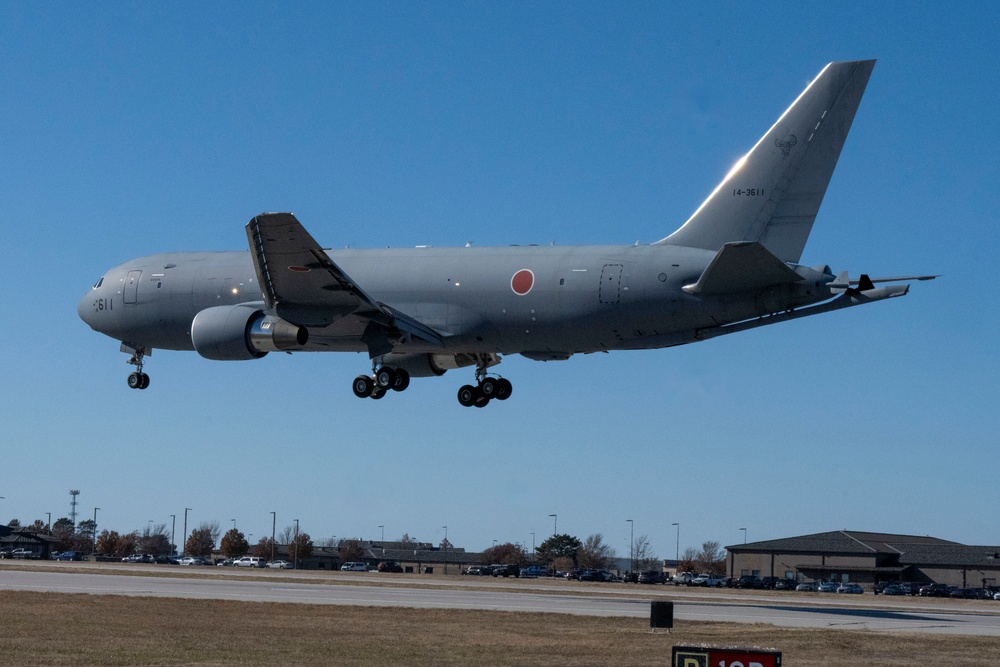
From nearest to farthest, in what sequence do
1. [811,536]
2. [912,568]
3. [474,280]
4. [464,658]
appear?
[464,658] → [474,280] → [912,568] → [811,536]

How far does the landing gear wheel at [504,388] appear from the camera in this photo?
168 ft

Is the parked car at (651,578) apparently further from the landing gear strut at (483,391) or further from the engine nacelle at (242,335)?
the engine nacelle at (242,335)

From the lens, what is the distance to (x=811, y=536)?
13762 centimetres

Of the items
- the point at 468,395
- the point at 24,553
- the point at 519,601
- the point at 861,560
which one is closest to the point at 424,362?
the point at 468,395

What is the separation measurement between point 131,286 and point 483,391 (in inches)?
599

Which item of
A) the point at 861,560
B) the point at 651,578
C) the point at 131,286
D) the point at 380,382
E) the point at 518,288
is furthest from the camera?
the point at 861,560

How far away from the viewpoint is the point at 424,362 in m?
52.3

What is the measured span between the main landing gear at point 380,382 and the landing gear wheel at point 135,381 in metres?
10.5

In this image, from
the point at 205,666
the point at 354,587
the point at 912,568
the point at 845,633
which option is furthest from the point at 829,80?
the point at 912,568

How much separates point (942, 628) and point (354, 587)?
97.8ft

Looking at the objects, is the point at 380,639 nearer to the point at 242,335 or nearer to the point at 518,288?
the point at 518,288

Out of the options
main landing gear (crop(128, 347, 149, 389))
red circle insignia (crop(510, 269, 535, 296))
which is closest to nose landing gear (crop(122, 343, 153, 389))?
main landing gear (crop(128, 347, 149, 389))

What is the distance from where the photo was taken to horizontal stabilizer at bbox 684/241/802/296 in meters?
38.2

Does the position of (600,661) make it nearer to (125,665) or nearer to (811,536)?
(125,665)
